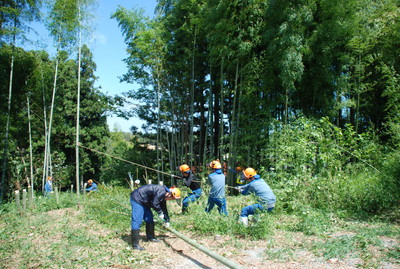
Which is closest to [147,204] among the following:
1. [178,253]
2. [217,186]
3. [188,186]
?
[178,253]

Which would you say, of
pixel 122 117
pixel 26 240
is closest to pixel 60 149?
pixel 122 117

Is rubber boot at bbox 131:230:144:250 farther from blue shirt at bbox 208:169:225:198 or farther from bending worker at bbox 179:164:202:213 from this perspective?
bending worker at bbox 179:164:202:213

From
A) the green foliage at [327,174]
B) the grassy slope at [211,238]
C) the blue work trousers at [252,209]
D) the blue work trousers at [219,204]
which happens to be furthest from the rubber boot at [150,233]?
the green foliage at [327,174]

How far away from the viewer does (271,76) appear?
8773mm

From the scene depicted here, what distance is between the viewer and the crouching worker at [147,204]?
173 inches

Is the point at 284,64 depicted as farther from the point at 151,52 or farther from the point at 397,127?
the point at 151,52

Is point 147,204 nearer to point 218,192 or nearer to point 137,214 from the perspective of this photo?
point 137,214


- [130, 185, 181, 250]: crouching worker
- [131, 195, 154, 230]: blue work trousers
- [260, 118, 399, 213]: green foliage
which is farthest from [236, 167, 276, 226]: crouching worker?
[131, 195, 154, 230]: blue work trousers

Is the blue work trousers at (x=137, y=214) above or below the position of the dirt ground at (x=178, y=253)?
above

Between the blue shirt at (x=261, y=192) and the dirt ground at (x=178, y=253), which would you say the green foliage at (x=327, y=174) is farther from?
the dirt ground at (x=178, y=253)

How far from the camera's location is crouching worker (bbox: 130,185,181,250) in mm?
4387

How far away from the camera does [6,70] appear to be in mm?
9609

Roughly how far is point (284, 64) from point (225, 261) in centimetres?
608

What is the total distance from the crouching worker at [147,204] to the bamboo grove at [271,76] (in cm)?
310
